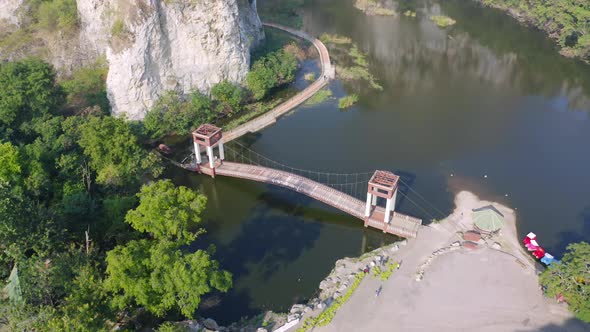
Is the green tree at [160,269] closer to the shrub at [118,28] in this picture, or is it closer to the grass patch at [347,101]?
the shrub at [118,28]

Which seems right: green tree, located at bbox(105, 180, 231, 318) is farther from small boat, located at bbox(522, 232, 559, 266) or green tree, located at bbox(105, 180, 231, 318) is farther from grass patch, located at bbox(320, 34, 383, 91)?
grass patch, located at bbox(320, 34, 383, 91)

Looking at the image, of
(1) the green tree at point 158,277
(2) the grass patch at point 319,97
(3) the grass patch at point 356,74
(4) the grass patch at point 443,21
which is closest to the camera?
(1) the green tree at point 158,277

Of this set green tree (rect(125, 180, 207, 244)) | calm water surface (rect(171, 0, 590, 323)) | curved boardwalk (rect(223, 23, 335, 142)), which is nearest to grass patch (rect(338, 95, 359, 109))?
calm water surface (rect(171, 0, 590, 323))

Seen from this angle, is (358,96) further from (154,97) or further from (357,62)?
(154,97)

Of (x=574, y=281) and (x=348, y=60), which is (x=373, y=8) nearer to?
(x=348, y=60)

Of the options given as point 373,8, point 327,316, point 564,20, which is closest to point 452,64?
point 564,20

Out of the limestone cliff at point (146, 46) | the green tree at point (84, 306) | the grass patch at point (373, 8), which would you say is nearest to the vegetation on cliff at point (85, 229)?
the green tree at point (84, 306)
